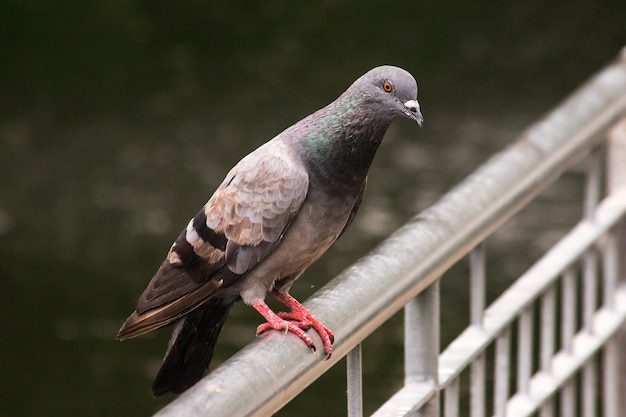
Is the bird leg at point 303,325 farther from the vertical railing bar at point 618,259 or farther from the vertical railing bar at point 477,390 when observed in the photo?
the vertical railing bar at point 618,259

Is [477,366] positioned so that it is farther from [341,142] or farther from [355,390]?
[341,142]

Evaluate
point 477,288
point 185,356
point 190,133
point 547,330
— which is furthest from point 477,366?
point 190,133

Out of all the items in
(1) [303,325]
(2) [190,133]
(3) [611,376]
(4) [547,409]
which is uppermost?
(1) [303,325]

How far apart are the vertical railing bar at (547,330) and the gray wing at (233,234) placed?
609mm

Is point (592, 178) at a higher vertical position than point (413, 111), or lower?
lower

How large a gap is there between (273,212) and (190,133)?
243 inches

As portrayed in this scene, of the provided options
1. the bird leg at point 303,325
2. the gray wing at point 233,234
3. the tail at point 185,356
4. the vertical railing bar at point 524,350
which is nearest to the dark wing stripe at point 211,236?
the gray wing at point 233,234

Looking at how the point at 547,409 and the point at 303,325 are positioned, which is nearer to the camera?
the point at 303,325

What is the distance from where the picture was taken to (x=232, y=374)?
1.86 m

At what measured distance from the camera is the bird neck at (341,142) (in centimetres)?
296

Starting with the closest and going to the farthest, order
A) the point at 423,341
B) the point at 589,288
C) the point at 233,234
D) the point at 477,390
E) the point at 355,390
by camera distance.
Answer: the point at 355,390
the point at 423,341
the point at 477,390
the point at 233,234
the point at 589,288

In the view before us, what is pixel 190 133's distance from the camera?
9055mm

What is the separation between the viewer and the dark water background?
7.44 metres

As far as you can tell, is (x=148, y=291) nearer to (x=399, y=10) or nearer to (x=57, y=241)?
(x=57, y=241)
